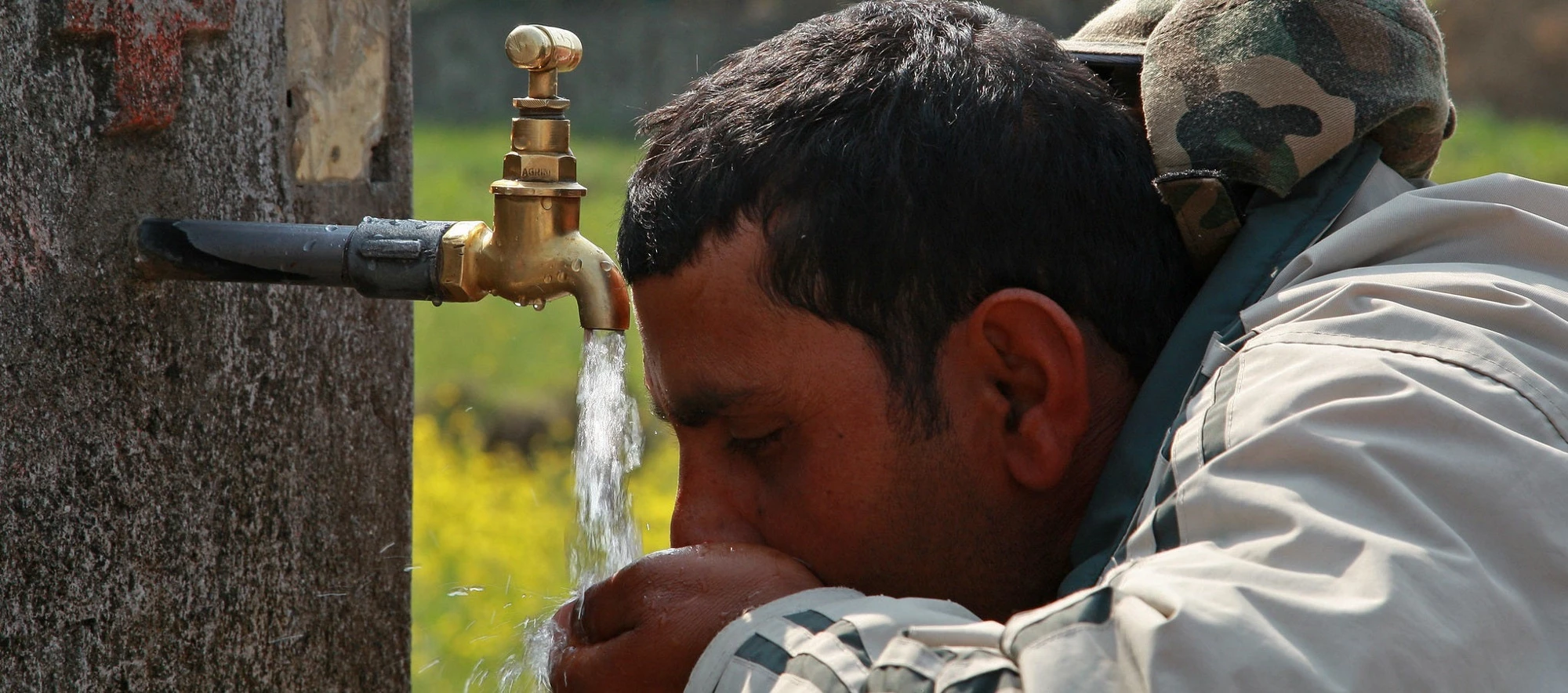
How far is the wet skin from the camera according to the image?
1.78 m

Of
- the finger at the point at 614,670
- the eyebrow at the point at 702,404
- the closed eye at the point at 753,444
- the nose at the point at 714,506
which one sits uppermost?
the eyebrow at the point at 702,404

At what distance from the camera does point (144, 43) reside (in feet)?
5.91

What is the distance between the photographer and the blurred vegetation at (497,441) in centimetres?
476

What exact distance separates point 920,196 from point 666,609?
583 millimetres

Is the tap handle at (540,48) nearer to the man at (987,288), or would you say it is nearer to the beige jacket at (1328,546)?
the man at (987,288)

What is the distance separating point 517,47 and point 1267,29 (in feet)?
2.98

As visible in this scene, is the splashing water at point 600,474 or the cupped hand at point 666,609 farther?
the splashing water at point 600,474

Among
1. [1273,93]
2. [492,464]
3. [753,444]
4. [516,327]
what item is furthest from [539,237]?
[516,327]

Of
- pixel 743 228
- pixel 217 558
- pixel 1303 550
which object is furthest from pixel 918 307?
pixel 217 558

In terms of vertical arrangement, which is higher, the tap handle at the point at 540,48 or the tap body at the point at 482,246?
the tap handle at the point at 540,48

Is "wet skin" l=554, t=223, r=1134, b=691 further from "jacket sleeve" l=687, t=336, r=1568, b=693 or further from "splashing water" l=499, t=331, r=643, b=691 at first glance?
"jacket sleeve" l=687, t=336, r=1568, b=693

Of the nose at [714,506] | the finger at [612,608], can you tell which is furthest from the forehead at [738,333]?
the finger at [612,608]

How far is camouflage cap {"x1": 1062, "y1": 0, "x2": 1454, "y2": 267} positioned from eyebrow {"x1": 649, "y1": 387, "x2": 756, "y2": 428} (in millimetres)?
576

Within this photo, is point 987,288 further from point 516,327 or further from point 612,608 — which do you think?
point 516,327
